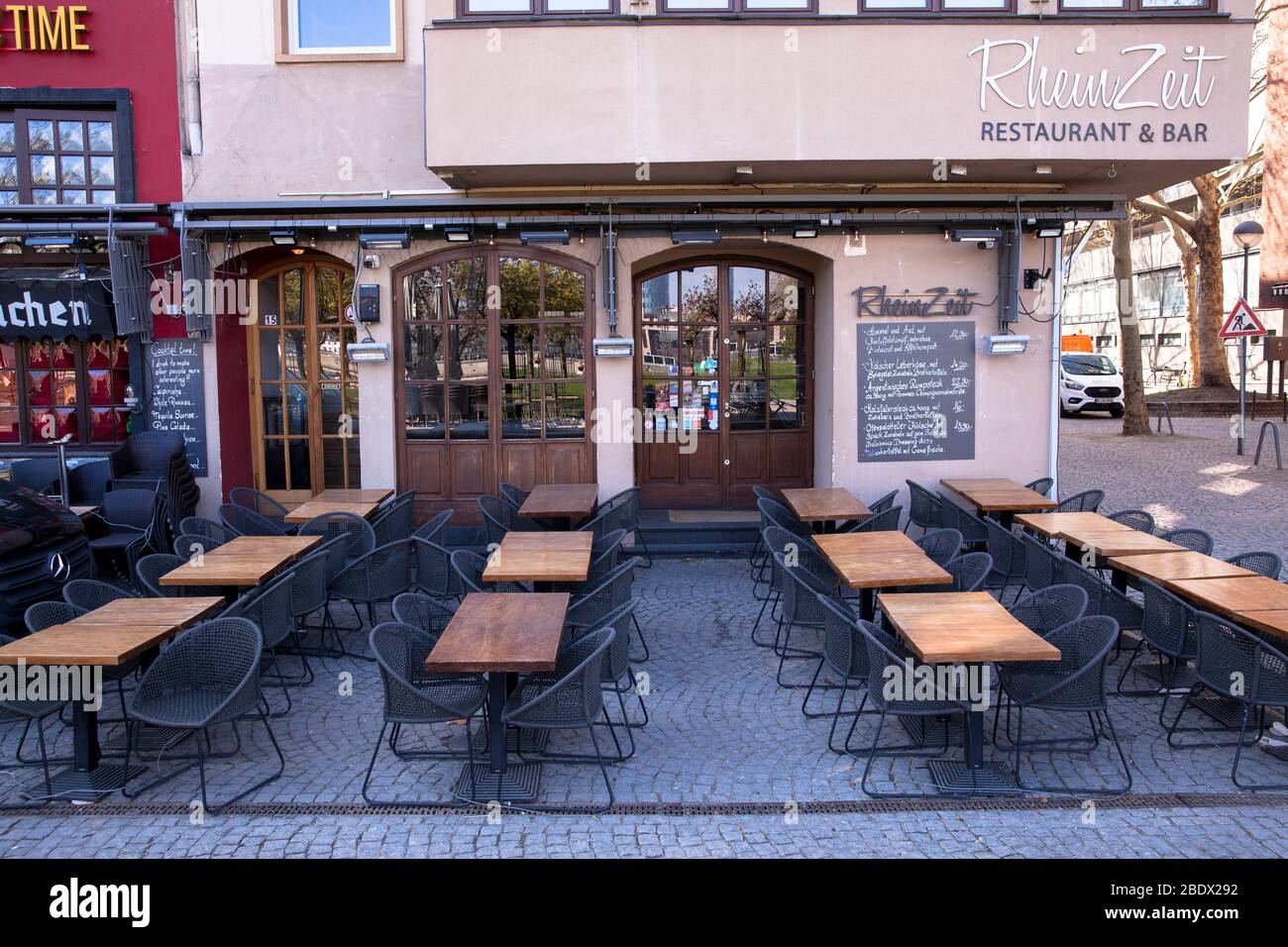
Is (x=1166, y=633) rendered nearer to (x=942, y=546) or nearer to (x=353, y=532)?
(x=942, y=546)

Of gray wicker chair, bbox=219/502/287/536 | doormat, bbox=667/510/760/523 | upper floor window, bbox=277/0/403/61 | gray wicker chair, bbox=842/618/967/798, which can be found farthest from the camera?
doormat, bbox=667/510/760/523

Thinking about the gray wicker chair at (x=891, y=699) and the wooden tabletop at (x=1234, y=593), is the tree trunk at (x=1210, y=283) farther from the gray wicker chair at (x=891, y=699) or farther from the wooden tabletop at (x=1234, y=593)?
the gray wicker chair at (x=891, y=699)

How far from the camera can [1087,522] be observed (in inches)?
328

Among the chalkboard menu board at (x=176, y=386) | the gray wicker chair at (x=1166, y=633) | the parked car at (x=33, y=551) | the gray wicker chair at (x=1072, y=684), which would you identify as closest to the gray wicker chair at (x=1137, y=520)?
the gray wicker chair at (x=1166, y=633)

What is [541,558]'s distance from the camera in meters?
7.22

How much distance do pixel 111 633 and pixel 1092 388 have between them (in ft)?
86.9

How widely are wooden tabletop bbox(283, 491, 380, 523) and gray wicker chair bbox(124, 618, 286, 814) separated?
3.01 meters

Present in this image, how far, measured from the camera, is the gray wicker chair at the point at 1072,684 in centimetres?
533

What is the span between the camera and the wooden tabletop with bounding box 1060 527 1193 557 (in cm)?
727

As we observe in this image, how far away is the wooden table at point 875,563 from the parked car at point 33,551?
5.59 meters

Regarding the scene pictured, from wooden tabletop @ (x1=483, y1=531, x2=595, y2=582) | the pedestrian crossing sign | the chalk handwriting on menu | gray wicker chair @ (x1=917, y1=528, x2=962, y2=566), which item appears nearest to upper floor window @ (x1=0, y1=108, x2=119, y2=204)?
wooden tabletop @ (x1=483, y1=531, x2=595, y2=582)

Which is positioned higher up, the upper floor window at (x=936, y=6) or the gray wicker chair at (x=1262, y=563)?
the upper floor window at (x=936, y=6)

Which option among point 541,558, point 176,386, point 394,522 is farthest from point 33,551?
point 176,386

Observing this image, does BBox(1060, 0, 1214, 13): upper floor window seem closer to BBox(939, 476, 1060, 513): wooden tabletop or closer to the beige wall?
the beige wall
